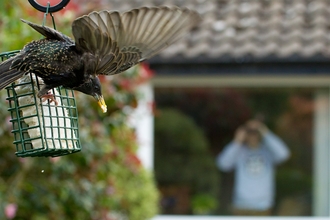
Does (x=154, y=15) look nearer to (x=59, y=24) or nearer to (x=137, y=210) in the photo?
(x=59, y=24)

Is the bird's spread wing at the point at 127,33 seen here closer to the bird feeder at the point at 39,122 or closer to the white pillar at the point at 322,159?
the bird feeder at the point at 39,122

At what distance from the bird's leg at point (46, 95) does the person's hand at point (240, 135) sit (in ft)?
19.3

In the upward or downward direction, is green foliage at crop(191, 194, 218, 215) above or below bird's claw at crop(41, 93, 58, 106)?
below

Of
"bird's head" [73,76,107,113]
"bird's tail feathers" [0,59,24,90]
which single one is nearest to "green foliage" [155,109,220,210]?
"bird's head" [73,76,107,113]

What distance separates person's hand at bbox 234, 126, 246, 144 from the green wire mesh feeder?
5.73 meters

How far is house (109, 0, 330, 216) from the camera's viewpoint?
28.0 feet

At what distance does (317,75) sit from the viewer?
860 centimetres

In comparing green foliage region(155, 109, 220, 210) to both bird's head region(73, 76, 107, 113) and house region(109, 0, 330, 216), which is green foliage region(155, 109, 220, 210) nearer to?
house region(109, 0, 330, 216)

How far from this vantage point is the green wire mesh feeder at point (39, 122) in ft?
11.6

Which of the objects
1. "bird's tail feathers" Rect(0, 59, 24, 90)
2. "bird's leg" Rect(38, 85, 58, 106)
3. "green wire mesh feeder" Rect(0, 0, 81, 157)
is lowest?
"green wire mesh feeder" Rect(0, 0, 81, 157)

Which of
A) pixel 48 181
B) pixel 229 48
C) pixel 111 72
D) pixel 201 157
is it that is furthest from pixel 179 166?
pixel 111 72

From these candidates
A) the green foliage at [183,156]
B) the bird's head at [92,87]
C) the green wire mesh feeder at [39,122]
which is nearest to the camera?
the bird's head at [92,87]

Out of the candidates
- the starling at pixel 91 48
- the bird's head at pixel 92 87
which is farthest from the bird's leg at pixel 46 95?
the bird's head at pixel 92 87

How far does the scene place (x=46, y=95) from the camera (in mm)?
3518
